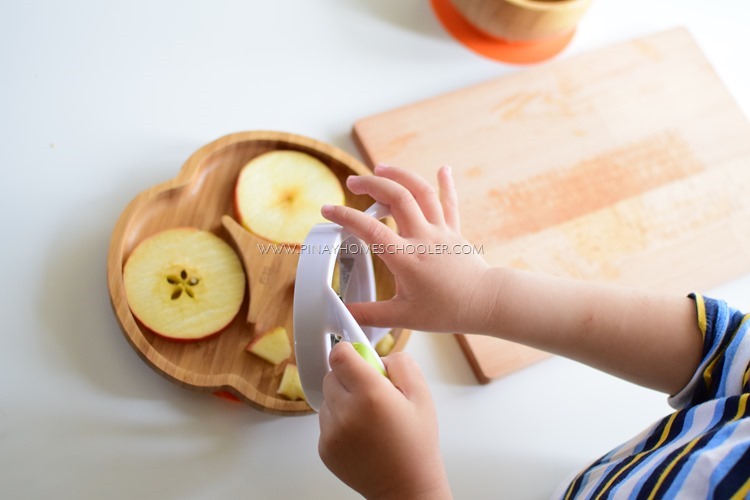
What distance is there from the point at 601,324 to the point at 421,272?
6.8 inches

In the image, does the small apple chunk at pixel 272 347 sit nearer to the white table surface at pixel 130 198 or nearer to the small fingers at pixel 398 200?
the white table surface at pixel 130 198

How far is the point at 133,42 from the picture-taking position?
78 cm

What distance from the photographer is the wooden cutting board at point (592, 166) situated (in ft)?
2.48

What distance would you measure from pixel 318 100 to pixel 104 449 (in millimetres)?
476

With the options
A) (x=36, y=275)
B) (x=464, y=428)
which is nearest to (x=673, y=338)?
(x=464, y=428)

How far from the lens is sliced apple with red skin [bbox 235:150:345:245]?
0.68 metres

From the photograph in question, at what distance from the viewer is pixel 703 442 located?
1.59ft

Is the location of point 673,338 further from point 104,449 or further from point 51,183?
point 51,183

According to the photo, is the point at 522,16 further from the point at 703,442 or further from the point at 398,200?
the point at 703,442

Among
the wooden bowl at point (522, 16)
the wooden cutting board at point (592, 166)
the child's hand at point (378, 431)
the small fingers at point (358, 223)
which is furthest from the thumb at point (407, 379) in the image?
the wooden bowl at point (522, 16)

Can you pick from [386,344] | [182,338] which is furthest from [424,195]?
[182,338]

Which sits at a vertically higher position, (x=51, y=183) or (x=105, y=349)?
(x=51, y=183)

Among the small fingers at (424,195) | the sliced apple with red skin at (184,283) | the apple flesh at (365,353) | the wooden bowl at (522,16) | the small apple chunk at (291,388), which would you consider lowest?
the small apple chunk at (291,388)

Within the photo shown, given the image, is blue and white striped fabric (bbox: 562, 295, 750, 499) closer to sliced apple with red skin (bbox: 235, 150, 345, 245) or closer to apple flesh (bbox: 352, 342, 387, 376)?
apple flesh (bbox: 352, 342, 387, 376)
